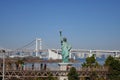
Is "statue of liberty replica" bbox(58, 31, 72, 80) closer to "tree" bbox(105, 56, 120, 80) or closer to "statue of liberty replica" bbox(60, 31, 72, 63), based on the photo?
"statue of liberty replica" bbox(60, 31, 72, 63)

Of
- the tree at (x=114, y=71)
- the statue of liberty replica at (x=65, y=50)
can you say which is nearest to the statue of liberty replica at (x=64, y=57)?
the statue of liberty replica at (x=65, y=50)

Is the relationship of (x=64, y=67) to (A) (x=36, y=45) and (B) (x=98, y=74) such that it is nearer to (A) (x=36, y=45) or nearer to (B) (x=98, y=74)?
(B) (x=98, y=74)

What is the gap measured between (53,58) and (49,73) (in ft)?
240

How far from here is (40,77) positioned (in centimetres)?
2934

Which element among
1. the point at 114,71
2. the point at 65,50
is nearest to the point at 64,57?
the point at 65,50

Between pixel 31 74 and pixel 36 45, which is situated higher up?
pixel 36 45

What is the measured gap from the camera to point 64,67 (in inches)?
1158

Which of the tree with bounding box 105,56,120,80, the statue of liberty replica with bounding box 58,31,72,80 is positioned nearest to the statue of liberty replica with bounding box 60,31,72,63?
the statue of liberty replica with bounding box 58,31,72,80

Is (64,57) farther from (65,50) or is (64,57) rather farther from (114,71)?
(114,71)

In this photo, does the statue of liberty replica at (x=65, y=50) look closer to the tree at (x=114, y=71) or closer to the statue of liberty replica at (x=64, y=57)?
the statue of liberty replica at (x=64, y=57)

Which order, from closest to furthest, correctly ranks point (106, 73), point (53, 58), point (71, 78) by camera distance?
point (71, 78)
point (106, 73)
point (53, 58)

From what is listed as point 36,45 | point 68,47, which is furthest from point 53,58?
point 68,47

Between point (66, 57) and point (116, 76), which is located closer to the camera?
point (116, 76)

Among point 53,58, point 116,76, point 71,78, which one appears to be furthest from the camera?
point 53,58
